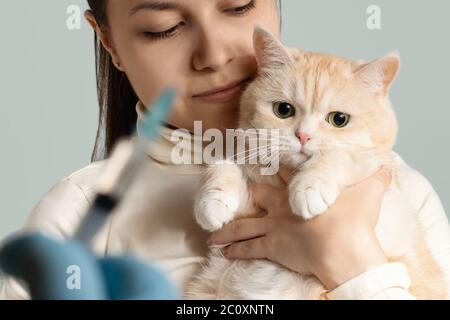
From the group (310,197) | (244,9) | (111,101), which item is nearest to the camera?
(310,197)

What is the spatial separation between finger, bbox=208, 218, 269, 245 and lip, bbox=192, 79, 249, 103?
0.30 meters

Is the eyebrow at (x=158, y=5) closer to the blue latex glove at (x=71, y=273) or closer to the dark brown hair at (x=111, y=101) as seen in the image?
the dark brown hair at (x=111, y=101)

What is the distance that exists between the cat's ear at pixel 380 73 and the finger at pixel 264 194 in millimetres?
304

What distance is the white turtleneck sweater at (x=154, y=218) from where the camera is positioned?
1283 mm

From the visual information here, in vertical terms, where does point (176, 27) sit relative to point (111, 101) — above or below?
above

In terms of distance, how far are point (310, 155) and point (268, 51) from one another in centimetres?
26

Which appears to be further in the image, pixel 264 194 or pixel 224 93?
pixel 224 93

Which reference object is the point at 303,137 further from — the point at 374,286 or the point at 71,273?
the point at 71,273

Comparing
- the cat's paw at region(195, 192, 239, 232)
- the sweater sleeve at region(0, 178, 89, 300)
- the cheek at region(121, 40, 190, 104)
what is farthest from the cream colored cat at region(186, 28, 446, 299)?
the sweater sleeve at region(0, 178, 89, 300)

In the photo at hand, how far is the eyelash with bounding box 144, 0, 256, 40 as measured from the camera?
126cm

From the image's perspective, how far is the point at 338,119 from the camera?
1197 millimetres

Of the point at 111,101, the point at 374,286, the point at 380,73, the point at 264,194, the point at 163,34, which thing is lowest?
the point at 374,286

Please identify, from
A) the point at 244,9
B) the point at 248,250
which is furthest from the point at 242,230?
the point at 244,9

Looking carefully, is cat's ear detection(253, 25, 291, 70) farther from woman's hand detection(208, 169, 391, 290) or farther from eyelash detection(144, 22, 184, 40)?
woman's hand detection(208, 169, 391, 290)
